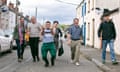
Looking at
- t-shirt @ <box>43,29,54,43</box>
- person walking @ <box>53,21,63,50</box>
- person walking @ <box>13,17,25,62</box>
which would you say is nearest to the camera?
t-shirt @ <box>43,29,54,43</box>

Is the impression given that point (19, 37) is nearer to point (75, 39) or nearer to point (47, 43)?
point (47, 43)

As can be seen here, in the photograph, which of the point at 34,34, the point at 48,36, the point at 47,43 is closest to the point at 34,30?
the point at 34,34

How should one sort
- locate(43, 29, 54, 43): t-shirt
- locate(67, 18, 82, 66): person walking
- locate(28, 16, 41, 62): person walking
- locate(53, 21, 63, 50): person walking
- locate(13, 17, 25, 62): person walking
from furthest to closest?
locate(53, 21, 63, 50): person walking
locate(13, 17, 25, 62): person walking
locate(28, 16, 41, 62): person walking
locate(67, 18, 82, 66): person walking
locate(43, 29, 54, 43): t-shirt

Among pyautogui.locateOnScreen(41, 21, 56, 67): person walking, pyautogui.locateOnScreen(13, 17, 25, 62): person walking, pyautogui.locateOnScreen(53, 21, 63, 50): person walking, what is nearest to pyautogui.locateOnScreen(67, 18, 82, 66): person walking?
pyautogui.locateOnScreen(41, 21, 56, 67): person walking

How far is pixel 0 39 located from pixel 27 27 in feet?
10.0

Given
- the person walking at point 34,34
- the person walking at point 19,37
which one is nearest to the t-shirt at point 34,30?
the person walking at point 34,34

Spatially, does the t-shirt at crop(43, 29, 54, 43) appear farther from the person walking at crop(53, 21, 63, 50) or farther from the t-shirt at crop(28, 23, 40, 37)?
the person walking at crop(53, 21, 63, 50)

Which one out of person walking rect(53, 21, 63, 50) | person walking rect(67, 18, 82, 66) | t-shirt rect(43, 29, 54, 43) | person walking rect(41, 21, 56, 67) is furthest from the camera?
person walking rect(53, 21, 63, 50)

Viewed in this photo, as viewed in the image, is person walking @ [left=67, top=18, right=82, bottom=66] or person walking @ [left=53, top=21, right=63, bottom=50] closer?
person walking @ [left=67, top=18, right=82, bottom=66]

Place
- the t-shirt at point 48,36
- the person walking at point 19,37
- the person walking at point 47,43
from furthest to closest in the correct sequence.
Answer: the person walking at point 19,37 < the t-shirt at point 48,36 < the person walking at point 47,43

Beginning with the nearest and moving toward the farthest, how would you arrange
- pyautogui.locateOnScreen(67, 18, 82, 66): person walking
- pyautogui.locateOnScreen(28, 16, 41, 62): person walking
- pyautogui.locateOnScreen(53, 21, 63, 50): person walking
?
pyautogui.locateOnScreen(67, 18, 82, 66): person walking < pyautogui.locateOnScreen(28, 16, 41, 62): person walking < pyautogui.locateOnScreen(53, 21, 63, 50): person walking

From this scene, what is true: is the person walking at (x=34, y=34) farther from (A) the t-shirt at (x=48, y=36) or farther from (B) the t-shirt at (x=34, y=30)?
(A) the t-shirt at (x=48, y=36)

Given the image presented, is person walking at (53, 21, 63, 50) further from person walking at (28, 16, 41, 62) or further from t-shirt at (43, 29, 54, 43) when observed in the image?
t-shirt at (43, 29, 54, 43)

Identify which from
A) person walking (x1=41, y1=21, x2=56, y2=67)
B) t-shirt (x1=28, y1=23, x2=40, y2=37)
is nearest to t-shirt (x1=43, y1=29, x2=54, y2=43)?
person walking (x1=41, y1=21, x2=56, y2=67)
